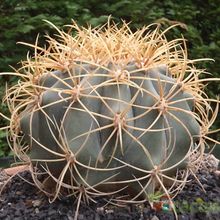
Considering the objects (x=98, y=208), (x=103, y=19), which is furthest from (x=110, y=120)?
(x=103, y=19)

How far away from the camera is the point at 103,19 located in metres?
4.37

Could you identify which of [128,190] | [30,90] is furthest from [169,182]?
[30,90]

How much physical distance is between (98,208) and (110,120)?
0.32 meters

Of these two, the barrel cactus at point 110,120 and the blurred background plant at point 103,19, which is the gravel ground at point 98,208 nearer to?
the barrel cactus at point 110,120

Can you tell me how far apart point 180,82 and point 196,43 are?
2.92 metres

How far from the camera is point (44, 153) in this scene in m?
2.20

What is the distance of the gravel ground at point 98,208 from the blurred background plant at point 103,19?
160 cm

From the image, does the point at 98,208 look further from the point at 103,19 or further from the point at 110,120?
the point at 103,19

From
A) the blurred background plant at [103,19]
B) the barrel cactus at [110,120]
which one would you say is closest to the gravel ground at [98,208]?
the barrel cactus at [110,120]

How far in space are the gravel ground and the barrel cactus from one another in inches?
1.6

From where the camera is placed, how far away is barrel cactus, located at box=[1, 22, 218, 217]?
81.1 inches

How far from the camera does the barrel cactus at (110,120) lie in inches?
81.1

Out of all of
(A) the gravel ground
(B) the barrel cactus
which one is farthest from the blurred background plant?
(B) the barrel cactus

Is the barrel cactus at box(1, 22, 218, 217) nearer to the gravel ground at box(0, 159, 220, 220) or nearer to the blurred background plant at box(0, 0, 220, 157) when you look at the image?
the gravel ground at box(0, 159, 220, 220)
